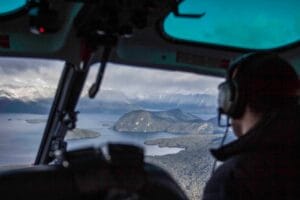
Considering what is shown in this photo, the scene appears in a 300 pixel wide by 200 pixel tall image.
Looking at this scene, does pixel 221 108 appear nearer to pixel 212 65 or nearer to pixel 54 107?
pixel 54 107

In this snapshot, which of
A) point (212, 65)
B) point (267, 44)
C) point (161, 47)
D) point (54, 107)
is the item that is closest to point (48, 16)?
point (54, 107)

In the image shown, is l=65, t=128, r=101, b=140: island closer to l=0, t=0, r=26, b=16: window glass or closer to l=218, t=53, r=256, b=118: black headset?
l=0, t=0, r=26, b=16: window glass

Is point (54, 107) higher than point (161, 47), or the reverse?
point (161, 47)

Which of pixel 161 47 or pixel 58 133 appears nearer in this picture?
pixel 58 133

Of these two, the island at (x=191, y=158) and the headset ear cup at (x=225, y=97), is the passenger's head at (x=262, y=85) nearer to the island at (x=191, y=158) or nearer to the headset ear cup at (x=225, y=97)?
the headset ear cup at (x=225, y=97)

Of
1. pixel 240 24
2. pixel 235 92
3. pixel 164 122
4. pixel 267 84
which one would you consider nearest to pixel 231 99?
pixel 235 92

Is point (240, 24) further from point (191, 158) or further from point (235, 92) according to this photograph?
point (235, 92)

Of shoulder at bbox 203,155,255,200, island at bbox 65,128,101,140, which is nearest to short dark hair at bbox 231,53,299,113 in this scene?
shoulder at bbox 203,155,255,200
